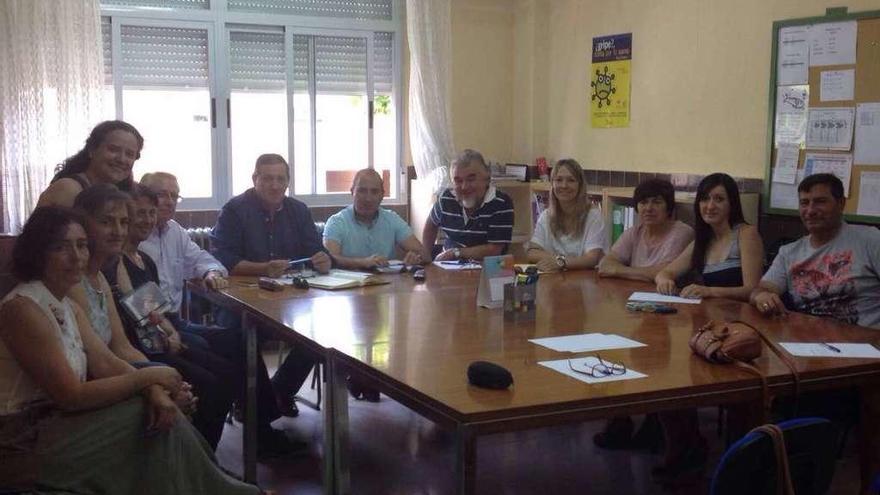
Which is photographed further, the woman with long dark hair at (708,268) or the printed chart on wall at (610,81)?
the printed chart on wall at (610,81)

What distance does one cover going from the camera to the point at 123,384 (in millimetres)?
2428

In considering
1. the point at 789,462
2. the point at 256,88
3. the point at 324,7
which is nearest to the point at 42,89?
the point at 256,88

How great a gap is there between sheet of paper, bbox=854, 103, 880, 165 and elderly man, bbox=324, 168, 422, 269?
6.73 ft

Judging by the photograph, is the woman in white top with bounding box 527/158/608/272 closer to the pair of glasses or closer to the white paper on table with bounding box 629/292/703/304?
the white paper on table with bounding box 629/292/703/304

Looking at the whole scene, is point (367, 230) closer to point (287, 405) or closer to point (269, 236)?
point (269, 236)

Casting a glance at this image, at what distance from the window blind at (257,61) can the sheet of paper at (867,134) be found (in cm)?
332

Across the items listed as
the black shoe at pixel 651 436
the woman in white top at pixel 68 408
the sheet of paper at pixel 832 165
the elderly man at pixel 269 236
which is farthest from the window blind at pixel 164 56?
the sheet of paper at pixel 832 165

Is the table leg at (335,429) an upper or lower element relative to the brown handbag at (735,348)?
lower

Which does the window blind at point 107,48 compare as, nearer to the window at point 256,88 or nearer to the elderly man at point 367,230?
the window at point 256,88

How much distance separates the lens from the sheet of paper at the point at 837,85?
4.11m

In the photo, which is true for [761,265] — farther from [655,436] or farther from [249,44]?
[249,44]

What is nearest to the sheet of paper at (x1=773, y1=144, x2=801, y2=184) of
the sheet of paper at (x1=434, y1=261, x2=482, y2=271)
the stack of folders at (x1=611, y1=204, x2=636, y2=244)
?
the stack of folders at (x1=611, y1=204, x2=636, y2=244)

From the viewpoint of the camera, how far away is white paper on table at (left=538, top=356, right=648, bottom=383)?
230 centimetres

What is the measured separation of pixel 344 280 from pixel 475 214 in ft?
3.54
